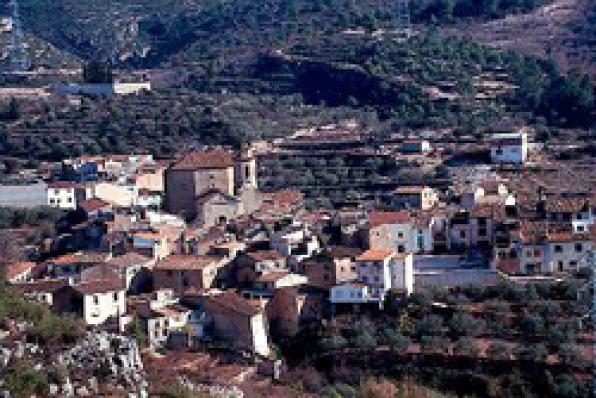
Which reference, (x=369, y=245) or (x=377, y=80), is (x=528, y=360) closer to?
(x=369, y=245)

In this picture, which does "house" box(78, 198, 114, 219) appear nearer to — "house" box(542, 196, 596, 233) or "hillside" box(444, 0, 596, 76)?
"house" box(542, 196, 596, 233)

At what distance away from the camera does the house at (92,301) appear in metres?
29.4

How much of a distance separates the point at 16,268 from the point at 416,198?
38.1 feet

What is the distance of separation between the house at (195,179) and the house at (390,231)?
6454mm

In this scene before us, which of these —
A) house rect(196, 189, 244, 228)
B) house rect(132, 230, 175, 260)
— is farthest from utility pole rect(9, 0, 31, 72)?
house rect(132, 230, 175, 260)

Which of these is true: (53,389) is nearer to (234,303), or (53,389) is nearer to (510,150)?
(234,303)

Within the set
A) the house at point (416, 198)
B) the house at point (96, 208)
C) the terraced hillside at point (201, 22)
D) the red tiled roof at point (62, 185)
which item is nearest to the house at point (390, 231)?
the house at point (416, 198)

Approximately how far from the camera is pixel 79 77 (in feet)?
218

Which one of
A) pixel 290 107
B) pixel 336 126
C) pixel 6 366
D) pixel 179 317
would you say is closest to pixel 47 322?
pixel 6 366

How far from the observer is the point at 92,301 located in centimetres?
2956

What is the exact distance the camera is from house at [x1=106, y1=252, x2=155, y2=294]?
31.6 m

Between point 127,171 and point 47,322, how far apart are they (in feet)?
76.8

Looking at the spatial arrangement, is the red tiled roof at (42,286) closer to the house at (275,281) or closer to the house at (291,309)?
the house at (275,281)

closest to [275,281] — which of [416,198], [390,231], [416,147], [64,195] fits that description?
[390,231]
